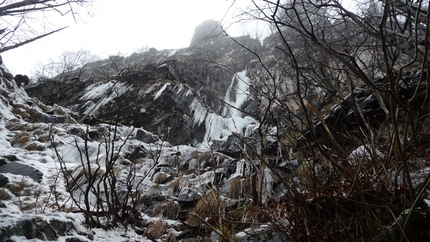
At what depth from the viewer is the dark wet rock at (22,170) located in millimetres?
3812

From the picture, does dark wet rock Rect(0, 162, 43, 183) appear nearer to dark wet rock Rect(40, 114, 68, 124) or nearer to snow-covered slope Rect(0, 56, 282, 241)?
snow-covered slope Rect(0, 56, 282, 241)

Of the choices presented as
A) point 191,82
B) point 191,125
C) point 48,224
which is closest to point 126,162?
point 48,224

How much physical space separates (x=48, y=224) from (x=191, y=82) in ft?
42.9

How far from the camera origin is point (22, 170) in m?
3.92

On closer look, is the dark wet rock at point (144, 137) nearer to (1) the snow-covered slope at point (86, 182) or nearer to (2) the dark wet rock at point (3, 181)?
(1) the snow-covered slope at point (86, 182)

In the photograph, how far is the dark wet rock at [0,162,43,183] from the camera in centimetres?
381

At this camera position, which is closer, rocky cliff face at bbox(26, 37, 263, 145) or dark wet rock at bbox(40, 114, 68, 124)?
dark wet rock at bbox(40, 114, 68, 124)

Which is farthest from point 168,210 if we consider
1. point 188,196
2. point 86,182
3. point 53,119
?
point 53,119

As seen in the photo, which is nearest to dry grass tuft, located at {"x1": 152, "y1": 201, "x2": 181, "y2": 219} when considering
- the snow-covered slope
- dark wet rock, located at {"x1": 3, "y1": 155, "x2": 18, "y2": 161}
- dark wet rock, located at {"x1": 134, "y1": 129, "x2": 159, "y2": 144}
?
the snow-covered slope

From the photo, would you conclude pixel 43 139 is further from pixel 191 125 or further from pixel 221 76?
pixel 221 76

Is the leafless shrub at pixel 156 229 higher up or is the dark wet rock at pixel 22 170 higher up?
the dark wet rock at pixel 22 170

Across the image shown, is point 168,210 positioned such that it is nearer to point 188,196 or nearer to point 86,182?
point 188,196

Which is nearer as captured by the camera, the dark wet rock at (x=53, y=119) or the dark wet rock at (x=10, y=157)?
the dark wet rock at (x=10, y=157)

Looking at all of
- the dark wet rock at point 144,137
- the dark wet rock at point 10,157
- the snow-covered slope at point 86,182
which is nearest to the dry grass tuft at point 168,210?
the snow-covered slope at point 86,182
